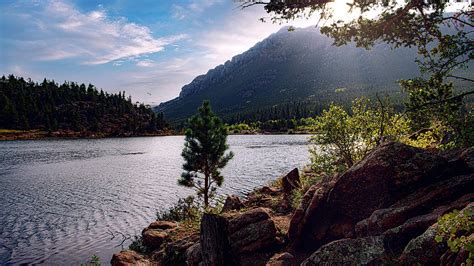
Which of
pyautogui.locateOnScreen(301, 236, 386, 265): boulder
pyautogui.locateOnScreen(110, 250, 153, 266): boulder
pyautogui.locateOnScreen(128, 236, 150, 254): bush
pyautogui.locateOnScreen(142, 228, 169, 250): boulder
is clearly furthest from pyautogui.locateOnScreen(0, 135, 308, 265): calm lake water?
pyautogui.locateOnScreen(301, 236, 386, 265): boulder

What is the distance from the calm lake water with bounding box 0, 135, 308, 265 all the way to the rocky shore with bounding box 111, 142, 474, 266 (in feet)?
30.4

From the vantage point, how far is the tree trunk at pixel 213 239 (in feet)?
42.3

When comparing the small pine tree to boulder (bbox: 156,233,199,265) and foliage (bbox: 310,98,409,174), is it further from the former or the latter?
boulder (bbox: 156,233,199,265)

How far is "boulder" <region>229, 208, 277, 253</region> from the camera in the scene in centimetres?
1489

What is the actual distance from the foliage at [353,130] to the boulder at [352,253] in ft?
40.3

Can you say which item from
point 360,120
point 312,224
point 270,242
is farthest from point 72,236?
point 360,120

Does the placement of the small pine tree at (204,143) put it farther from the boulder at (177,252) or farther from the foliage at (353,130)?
the boulder at (177,252)

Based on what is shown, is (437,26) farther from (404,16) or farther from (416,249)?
(416,249)

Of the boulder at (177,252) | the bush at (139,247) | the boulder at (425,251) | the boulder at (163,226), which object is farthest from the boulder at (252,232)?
the boulder at (163,226)

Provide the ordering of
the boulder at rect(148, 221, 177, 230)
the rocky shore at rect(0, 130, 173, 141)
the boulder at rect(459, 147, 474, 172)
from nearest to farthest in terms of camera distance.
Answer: the boulder at rect(459, 147, 474, 172) → the boulder at rect(148, 221, 177, 230) → the rocky shore at rect(0, 130, 173, 141)

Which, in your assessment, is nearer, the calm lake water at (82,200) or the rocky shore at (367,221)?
the rocky shore at (367,221)

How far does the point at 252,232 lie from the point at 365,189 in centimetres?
568

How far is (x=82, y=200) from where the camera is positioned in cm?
3872

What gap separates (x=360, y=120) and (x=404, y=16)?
12.0 meters
